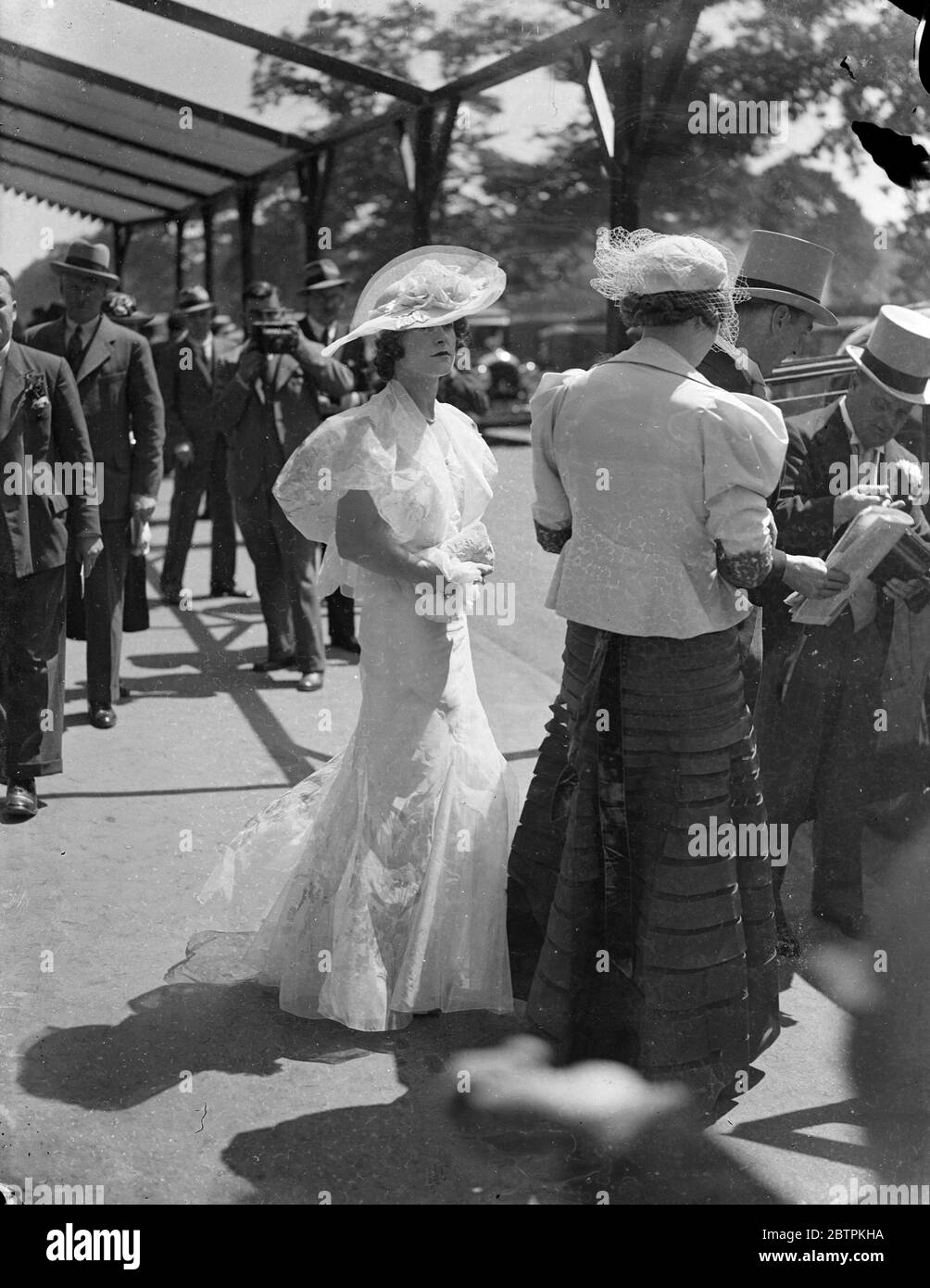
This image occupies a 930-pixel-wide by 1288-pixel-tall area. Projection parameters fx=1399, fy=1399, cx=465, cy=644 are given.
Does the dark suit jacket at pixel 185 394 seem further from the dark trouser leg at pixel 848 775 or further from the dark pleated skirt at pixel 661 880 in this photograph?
the dark pleated skirt at pixel 661 880

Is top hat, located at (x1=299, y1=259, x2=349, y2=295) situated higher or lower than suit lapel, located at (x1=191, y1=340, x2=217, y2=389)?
higher

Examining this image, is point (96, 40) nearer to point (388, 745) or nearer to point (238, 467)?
point (238, 467)

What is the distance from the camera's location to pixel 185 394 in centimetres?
901

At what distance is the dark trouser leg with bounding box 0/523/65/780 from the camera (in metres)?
5.08

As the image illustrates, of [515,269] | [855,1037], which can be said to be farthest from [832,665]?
[515,269]

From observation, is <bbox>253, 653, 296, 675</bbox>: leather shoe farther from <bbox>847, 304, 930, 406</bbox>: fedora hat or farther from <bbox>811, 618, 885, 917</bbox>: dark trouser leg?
<bbox>847, 304, 930, 406</bbox>: fedora hat

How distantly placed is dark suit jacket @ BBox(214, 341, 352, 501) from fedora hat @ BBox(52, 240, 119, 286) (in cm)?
138

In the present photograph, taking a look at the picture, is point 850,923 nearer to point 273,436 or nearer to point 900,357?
point 900,357

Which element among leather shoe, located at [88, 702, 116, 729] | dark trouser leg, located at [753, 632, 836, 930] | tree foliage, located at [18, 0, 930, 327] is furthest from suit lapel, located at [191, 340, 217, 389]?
dark trouser leg, located at [753, 632, 836, 930]

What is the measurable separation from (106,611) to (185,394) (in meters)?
3.17

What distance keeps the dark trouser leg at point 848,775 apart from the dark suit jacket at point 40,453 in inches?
110

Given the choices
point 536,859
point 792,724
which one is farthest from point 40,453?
point 792,724

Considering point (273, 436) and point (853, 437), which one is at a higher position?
point (273, 436)

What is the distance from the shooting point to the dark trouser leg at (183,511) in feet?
28.9
